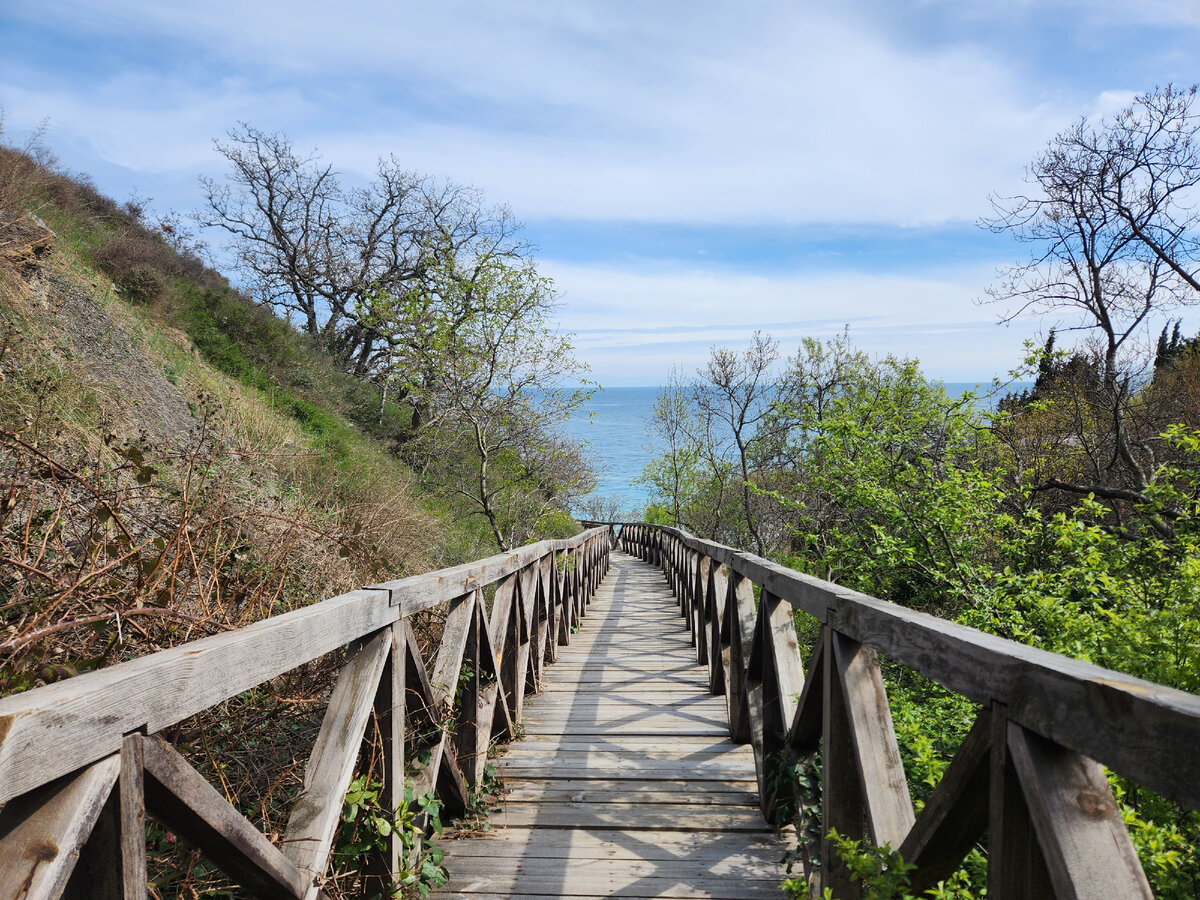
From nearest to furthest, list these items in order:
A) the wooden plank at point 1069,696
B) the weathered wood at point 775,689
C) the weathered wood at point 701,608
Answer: the wooden plank at point 1069,696
the weathered wood at point 775,689
the weathered wood at point 701,608

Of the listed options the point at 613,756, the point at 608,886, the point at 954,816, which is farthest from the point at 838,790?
the point at 613,756

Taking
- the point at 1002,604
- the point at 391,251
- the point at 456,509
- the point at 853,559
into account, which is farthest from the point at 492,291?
the point at 391,251

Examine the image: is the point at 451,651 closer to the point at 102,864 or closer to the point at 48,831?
the point at 102,864

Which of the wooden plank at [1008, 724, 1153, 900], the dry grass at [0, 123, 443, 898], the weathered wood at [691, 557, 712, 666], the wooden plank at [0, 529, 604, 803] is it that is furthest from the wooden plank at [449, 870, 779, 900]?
the weathered wood at [691, 557, 712, 666]

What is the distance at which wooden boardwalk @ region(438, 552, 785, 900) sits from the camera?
9.43 feet

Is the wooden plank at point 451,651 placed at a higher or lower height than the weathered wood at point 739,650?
higher

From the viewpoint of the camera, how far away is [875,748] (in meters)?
2.04

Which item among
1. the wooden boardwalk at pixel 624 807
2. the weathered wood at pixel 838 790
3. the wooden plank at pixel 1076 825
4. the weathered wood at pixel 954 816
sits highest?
the wooden plank at pixel 1076 825

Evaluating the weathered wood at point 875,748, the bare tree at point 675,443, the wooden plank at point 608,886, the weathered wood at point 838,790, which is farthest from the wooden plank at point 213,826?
the bare tree at point 675,443

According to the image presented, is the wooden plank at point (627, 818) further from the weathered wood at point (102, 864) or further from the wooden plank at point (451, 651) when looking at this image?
the weathered wood at point (102, 864)

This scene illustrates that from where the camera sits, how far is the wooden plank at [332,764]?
6.37 feet

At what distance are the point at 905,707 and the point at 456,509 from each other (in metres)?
11.3

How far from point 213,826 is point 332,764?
623 mm

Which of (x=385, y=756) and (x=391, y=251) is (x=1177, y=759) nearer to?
(x=385, y=756)
